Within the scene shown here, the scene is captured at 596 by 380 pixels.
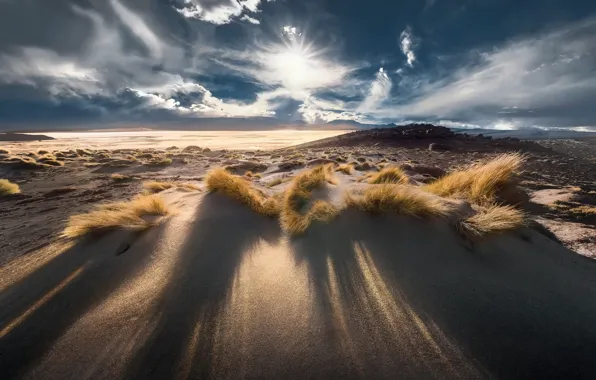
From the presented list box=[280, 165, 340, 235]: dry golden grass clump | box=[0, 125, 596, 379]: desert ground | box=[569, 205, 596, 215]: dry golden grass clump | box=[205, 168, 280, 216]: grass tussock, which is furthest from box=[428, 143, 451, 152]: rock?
box=[205, 168, 280, 216]: grass tussock

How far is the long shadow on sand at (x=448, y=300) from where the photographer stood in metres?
1.75

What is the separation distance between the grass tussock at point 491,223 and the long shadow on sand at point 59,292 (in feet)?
11.6

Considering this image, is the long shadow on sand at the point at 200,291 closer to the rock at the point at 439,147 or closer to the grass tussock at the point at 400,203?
the grass tussock at the point at 400,203

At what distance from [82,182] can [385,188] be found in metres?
12.2

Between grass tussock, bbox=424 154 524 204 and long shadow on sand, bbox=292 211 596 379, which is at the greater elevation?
grass tussock, bbox=424 154 524 204

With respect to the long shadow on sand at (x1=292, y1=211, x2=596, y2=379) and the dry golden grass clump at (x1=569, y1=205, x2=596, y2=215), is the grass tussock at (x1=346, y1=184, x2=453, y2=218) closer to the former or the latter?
the long shadow on sand at (x1=292, y1=211, x2=596, y2=379)

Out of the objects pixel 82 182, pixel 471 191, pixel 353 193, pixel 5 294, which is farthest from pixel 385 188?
pixel 82 182

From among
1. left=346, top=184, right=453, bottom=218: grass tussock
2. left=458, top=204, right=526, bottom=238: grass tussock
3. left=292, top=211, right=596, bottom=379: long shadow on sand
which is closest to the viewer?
left=292, top=211, right=596, bottom=379: long shadow on sand

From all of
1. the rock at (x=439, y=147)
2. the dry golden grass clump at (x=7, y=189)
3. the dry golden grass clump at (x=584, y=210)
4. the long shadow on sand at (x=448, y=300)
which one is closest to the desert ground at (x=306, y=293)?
the long shadow on sand at (x=448, y=300)

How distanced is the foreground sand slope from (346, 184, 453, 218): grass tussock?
0.41 ft

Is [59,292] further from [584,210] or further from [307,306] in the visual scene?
[584,210]

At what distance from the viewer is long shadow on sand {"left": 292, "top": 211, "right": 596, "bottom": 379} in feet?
5.74

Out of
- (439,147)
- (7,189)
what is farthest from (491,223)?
(439,147)

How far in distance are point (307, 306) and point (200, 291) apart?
1.01 metres
